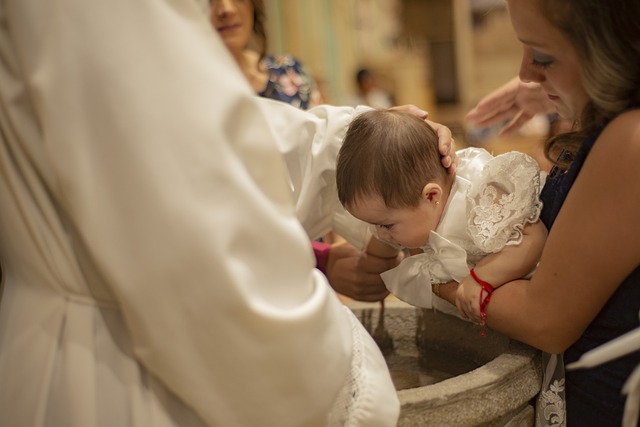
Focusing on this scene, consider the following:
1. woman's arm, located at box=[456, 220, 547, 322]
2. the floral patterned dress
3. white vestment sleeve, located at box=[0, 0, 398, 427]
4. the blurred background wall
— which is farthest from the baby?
the blurred background wall

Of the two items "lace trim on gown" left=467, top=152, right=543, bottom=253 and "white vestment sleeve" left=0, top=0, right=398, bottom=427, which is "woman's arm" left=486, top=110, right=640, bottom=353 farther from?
"white vestment sleeve" left=0, top=0, right=398, bottom=427

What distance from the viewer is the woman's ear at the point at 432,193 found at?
137 centimetres

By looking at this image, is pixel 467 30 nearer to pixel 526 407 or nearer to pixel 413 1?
pixel 413 1

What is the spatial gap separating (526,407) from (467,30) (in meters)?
6.95

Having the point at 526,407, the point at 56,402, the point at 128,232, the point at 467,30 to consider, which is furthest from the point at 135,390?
the point at 467,30

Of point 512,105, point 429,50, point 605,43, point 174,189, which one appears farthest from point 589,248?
point 429,50

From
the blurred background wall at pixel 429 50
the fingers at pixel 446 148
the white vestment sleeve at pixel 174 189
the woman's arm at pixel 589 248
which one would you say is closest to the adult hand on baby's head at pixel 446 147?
the fingers at pixel 446 148

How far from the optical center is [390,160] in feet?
4.42

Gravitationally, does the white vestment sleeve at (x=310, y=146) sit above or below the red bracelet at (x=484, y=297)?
above

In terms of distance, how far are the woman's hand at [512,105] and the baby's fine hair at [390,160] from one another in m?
0.41

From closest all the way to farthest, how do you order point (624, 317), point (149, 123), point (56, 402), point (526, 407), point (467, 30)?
point (149, 123) < point (56, 402) < point (624, 317) < point (526, 407) < point (467, 30)

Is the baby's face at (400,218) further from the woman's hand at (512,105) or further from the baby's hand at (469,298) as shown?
the woman's hand at (512,105)

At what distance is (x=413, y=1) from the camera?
7.85 meters

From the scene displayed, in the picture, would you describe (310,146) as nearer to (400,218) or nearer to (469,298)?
(400,218)
